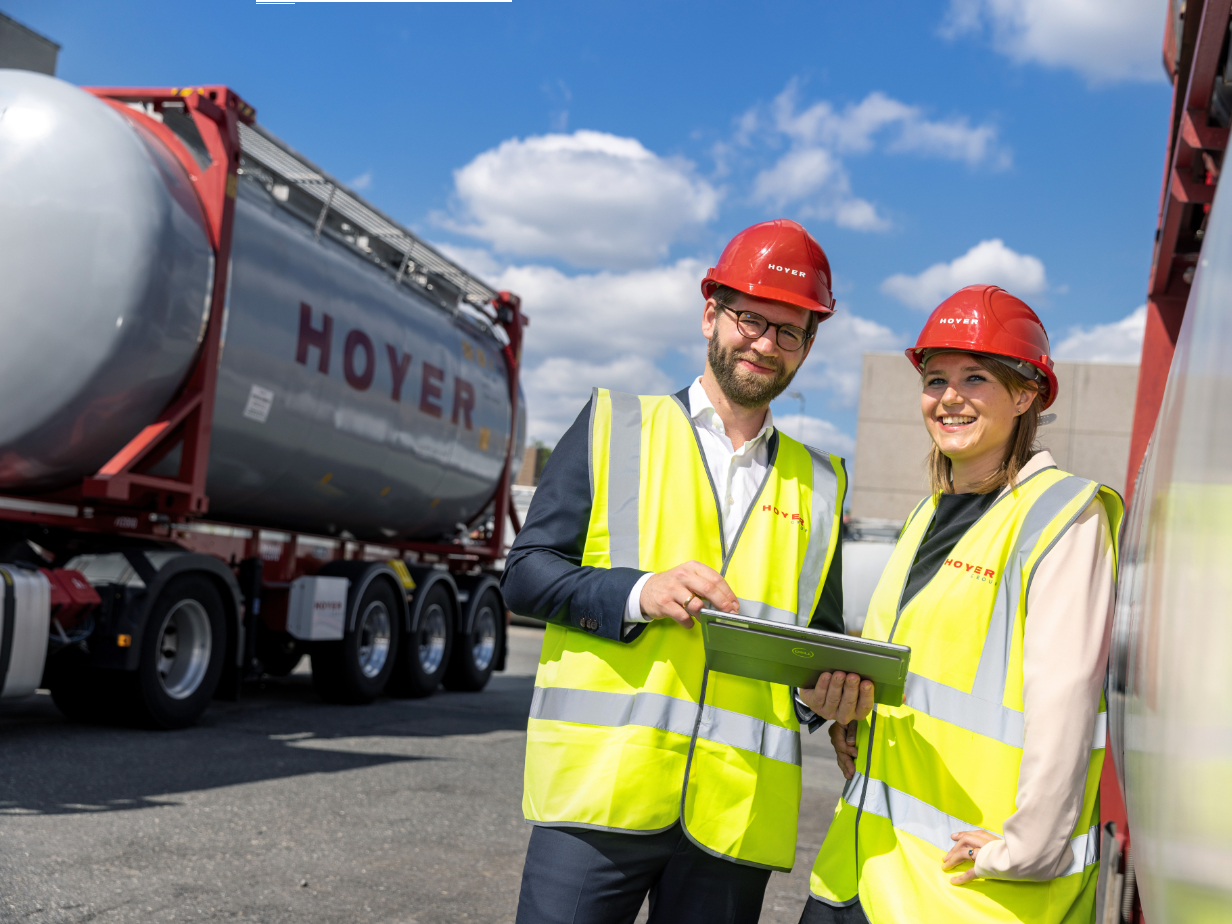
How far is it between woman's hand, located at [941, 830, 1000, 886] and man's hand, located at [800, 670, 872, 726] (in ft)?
0.87

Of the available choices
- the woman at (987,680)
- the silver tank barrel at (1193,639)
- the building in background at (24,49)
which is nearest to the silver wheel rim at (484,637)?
the woman at (987,680)

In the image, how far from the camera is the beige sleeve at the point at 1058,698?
1848 mm

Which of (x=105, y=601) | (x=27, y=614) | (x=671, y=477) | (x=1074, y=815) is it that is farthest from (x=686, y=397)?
(x=105, y=601)

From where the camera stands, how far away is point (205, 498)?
777 cm

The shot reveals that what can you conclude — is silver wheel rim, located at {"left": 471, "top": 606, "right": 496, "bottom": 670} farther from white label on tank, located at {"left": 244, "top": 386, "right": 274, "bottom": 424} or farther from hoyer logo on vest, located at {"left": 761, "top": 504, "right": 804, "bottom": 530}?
hoyer logo on vest, located at {"left": 761, "top": 504, "right": 804, "bottom": 530}

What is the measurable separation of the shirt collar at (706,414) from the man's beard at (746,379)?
6 cm

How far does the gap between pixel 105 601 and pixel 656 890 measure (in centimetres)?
604

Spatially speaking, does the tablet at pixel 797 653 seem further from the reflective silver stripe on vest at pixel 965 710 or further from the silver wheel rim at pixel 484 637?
the silver wheel rim at pixel 484 637

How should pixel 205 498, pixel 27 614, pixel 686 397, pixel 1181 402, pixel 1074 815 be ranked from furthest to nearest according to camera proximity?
pixel 205 498 → pixel 27 614 → pixel 686 397 → pixel 1074 815 → pixel 1181 402

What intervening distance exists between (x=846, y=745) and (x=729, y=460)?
651 mm

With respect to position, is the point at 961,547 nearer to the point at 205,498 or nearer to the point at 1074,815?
the point at 1074,815

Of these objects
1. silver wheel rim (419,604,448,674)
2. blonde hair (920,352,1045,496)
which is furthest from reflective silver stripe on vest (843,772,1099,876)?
silver wheel rim (419,604,448,674)

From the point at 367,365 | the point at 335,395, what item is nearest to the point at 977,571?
the point at 335,395

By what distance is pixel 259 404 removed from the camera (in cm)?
813
